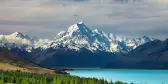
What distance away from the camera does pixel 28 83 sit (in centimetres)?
19162

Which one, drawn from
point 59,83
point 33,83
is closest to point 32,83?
point 33,83

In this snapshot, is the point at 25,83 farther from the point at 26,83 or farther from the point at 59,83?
the point at 59,83

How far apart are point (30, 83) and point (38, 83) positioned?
159 inches

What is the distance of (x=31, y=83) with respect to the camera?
198 meters

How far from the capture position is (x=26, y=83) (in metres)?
189

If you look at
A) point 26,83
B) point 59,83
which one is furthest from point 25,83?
point 59,83

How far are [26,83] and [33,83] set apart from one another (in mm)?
7423

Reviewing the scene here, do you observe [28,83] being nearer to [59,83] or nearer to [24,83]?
[24,83]

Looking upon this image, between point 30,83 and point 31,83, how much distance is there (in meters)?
0.48

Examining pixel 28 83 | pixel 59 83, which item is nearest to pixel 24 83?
pixel 28 83

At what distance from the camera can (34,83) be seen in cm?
19700

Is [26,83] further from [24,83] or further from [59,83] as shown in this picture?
[59,83]

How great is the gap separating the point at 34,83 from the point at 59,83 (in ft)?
39.5

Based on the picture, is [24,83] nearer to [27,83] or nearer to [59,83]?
[27,83]
